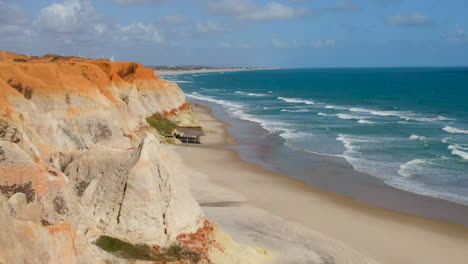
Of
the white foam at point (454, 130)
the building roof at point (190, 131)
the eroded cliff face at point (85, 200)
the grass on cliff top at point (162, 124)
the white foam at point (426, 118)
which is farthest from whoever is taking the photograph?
the white foam at point (426, 118)

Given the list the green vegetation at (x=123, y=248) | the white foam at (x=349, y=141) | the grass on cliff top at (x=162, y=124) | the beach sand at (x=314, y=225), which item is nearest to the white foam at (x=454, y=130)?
the white foam at (x=349, y=141)

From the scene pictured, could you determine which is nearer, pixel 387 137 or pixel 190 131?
pixel 190 131

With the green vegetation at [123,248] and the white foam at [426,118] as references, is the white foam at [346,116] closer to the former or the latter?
the white foam at [426,118]

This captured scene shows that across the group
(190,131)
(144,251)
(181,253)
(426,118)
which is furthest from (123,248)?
(426,118)

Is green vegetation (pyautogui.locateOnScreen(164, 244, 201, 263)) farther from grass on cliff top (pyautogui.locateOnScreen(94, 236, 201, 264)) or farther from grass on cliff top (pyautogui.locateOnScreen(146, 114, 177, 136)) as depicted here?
grass on cliff top (pyautogui.locateOnScreen(146, 114, 177, 136))

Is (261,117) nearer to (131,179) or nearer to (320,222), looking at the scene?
(320,222)

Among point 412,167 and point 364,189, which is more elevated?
point 412,167

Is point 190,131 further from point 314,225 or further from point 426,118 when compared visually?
point 426,118

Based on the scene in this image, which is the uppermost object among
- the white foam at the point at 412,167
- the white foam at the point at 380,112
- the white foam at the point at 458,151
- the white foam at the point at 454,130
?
the white foam at the point at 380,112
